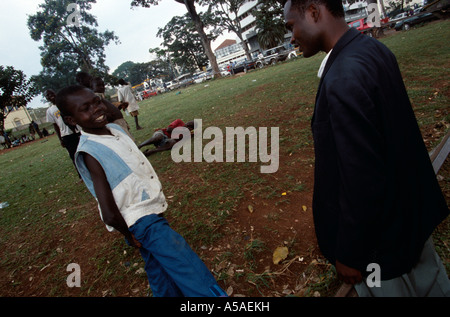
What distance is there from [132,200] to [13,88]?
25.2m

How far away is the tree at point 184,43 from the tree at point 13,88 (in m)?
32.7

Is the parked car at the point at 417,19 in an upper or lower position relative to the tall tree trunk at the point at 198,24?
lower

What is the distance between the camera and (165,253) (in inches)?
55.6

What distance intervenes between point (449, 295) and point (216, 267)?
1682 mm

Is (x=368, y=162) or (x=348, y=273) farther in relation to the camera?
(x=348, y=273)

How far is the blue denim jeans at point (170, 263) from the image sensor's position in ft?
4.38

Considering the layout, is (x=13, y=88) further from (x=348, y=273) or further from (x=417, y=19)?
(x=417, y=19)

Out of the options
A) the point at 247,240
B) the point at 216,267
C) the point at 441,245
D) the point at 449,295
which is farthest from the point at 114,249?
the point at 441,245

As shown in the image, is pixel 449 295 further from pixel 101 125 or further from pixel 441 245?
pixel 101 125

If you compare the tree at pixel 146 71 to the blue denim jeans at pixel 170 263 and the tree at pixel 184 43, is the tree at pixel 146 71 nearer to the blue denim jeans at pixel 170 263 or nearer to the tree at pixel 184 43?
the tree at pixel 184 43

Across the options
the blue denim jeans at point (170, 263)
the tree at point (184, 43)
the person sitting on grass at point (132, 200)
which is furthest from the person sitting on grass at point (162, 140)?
the tree at point (184, 43)

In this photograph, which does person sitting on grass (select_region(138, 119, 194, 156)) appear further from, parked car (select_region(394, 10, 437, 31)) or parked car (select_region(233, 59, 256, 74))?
parked car (select_region(394, 10, 437, 31))

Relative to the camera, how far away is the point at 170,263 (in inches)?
55.2

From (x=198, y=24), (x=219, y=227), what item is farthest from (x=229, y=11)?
(x=219, y=227)
